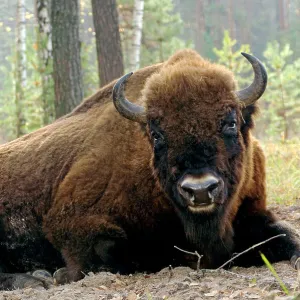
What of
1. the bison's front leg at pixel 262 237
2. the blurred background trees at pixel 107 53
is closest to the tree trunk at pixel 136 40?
the blurred background trees at pixel 107 53

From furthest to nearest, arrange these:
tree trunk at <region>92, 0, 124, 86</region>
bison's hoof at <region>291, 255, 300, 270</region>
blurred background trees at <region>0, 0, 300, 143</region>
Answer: tree trunk at <region>92, 0, 124, 86</region> < blurred background trees at <region>0, 0, 300, 143</region> < bison's hoof at <region>291, 255, 300, 270</region>

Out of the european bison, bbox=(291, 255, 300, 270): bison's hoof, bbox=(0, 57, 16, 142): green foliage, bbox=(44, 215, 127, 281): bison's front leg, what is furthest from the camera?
bbox=(0, 57, 16, 142): green foliage

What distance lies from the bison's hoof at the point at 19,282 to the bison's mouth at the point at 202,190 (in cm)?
166

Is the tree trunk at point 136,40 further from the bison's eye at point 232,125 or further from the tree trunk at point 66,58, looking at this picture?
the bison's eye at point 232,125

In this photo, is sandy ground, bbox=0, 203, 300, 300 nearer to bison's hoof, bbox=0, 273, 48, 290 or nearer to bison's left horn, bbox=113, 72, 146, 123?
bison's hoof, bbox=0, 273, 48, 290

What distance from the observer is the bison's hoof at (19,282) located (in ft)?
16.1

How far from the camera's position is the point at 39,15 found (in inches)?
485

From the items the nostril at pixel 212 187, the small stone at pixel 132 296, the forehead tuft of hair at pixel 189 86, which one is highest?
the forehead tuft of hair at pixel 189 86

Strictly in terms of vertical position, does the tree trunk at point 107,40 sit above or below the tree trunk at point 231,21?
above

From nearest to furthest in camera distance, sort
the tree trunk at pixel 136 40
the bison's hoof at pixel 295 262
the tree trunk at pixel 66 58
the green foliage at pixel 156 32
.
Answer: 1. the bison's hoof at pixel 295 262
2. the tree trunk at pixel 66 58
3. the tree trunk at pixel 136 40
4. the green foliage at pixel 156 32

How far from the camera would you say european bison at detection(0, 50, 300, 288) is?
4215mm

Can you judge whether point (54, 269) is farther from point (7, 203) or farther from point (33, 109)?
point (33, 109)

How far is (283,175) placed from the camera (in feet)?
27.8

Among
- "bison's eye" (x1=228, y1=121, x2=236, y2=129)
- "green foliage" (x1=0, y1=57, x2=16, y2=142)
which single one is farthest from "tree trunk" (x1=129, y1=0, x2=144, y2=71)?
"bison's eye" (x1=228, y1=121, x2=236, y2=129)
